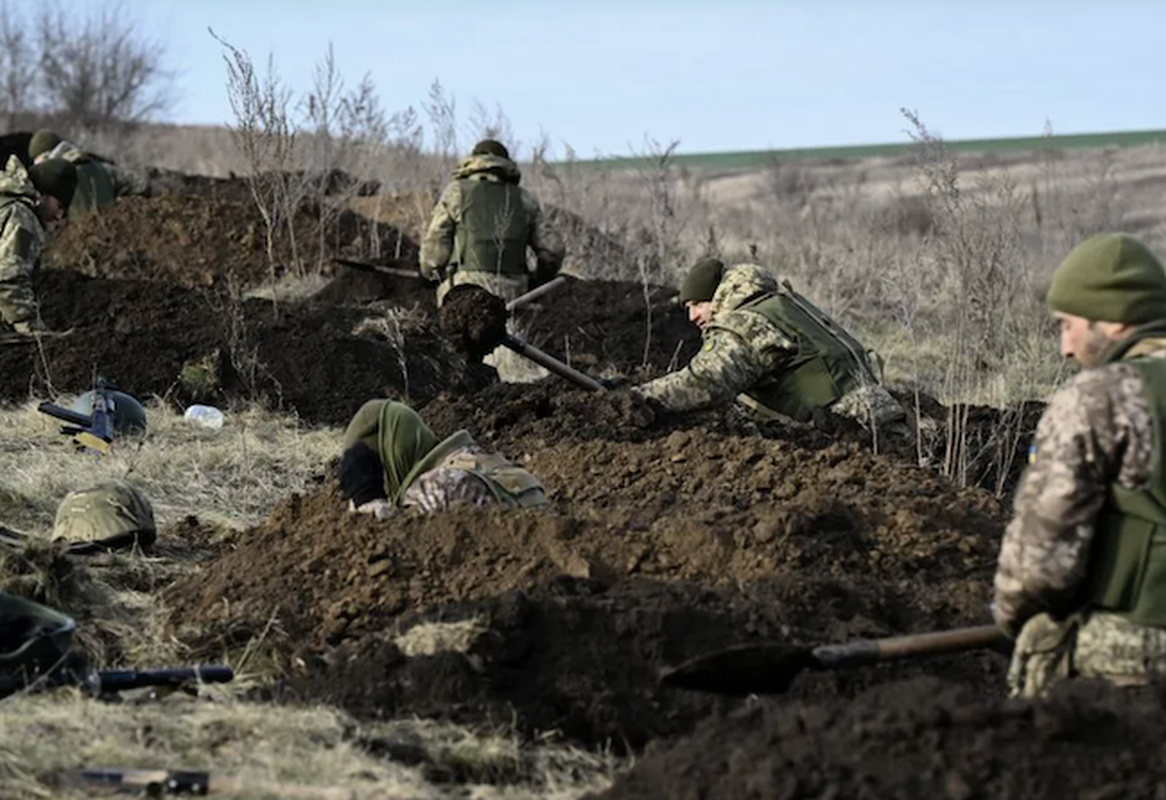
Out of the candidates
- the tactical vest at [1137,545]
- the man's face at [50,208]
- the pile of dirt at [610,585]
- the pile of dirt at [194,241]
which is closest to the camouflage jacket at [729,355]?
the pile of dirt at [610,585]

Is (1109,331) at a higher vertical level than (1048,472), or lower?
higher

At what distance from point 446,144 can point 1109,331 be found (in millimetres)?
15973

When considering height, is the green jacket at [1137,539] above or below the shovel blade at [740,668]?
above

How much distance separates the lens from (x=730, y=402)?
8992 mm

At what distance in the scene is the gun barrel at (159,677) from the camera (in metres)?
5.43

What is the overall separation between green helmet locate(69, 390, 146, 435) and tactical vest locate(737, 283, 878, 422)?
3.74m

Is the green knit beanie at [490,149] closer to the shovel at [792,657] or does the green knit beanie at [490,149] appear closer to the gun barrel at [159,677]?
the gun barrel at [159,677]

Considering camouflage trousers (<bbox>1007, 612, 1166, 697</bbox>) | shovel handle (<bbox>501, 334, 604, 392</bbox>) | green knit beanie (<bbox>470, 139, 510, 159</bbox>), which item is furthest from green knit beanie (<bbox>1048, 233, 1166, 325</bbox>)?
green knit beanie (<bbox>470, 139, 510, 159</bbox>)

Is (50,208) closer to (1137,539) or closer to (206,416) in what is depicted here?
(206,416)

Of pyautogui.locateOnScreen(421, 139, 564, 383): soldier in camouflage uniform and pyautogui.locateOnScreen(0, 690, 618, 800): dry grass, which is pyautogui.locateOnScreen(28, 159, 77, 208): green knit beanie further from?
pyautogui.locateOnScreen(0, 690, 618, 800): dry grass

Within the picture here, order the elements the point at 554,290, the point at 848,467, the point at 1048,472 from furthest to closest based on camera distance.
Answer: the point at 554,290
the point at 848,467
the point at 1048,472

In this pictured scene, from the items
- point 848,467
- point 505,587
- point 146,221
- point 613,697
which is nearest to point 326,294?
point 146,221

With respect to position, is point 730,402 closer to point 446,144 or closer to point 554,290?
point 554,290

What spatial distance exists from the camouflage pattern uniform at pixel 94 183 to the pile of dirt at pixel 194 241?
20cm
